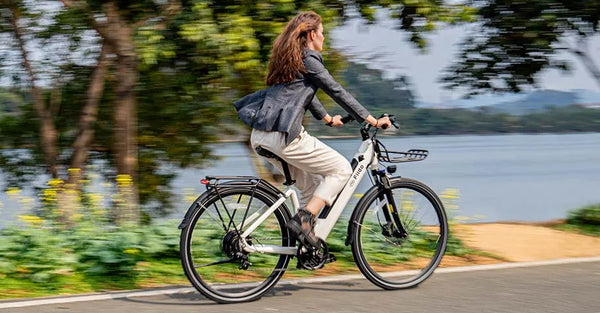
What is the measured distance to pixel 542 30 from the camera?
10.2 meters

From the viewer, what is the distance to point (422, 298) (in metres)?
5.65

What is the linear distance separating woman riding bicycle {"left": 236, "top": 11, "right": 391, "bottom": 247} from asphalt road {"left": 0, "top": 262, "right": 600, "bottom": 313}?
0.42 metres

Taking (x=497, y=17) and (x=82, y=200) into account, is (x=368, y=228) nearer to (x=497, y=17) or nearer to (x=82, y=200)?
(x=82, y=200)

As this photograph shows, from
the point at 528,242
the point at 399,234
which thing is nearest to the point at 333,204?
the point at 399,234

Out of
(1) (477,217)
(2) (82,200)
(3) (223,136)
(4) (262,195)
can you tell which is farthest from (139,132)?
(4) (262,195)

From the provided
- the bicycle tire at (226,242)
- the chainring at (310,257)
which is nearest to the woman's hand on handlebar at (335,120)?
the bicycle tire at (226,242)

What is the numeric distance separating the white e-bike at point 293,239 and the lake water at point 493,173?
35 centimetres

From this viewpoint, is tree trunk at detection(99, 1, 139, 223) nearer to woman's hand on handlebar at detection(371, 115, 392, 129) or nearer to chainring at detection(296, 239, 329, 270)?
chainring at detection(296, 239, 329, 270)

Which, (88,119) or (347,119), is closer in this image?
(347,119)

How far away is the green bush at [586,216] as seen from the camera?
Result: 9.98m

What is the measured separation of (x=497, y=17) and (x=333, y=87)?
18.2ft

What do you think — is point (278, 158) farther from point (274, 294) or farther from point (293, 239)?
point (274, 294)

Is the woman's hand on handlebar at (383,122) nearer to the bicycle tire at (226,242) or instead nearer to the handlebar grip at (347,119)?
the handlebar grip at (347,119)

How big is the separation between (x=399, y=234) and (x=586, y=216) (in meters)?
4.75
